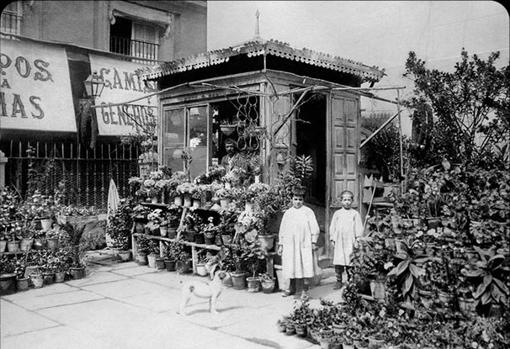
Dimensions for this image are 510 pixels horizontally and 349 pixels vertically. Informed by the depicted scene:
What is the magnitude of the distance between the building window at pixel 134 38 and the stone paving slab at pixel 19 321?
8778 mm

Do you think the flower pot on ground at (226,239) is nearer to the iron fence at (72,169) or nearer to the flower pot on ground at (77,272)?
the flower pot on ground at (77,272)

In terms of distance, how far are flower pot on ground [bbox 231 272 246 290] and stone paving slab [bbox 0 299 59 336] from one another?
9.05 feet

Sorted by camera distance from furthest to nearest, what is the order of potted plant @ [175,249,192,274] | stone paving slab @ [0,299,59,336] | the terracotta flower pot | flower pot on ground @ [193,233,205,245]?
1. potted plant @ [175,249,192,274]
2. flower pot on ground @ [193,233,205,245]
3. the terracotta flower pot
4. stone paving slab @ [0,299,59,336]

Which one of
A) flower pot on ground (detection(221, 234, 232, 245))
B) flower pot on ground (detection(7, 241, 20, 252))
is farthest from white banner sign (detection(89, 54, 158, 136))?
flower pot on ground (detection(221, 234, 232, 245))

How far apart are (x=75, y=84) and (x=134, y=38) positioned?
2.51 meters

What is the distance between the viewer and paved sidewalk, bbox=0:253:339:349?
543cm

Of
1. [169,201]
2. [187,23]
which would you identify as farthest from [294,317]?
[187,23]

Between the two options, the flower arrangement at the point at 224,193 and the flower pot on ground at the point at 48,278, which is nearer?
the flower pot on ground at the point at 48,278

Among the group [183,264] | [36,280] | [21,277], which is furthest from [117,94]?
[36,280]

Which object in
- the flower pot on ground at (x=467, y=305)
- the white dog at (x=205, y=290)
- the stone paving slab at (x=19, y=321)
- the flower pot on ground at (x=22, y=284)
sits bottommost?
the stone paving slab at (x=19, y=321)

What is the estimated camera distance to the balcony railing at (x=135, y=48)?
1399cm

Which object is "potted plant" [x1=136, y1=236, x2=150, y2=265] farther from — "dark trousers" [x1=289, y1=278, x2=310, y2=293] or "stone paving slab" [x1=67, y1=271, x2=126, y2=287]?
"dark trousers" [x1=289, y1=278, x2=310, y2=293]

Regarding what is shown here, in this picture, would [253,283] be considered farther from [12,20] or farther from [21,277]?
[12,20]

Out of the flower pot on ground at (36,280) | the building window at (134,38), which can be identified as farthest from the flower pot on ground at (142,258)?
the building window at (134,38)
